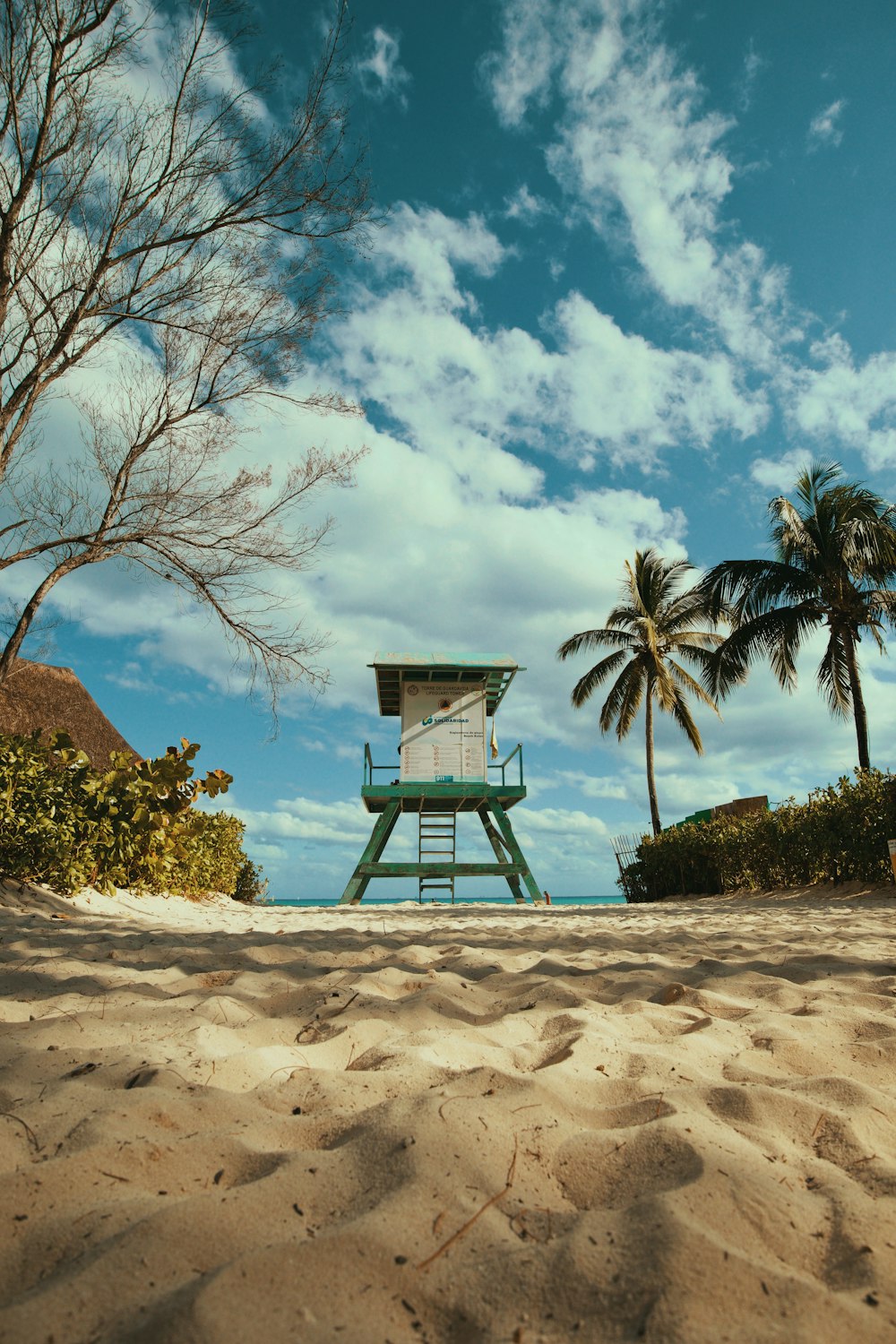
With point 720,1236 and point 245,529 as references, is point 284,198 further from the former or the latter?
point 720,1236

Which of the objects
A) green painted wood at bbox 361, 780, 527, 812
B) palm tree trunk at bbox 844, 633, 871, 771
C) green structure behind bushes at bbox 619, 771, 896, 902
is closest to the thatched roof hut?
green painted wood at bbox 361, 780, 527, 812

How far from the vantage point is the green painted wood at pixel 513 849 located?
44.8 ft

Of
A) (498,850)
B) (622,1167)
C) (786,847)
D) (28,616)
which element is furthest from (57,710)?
(622,1167)

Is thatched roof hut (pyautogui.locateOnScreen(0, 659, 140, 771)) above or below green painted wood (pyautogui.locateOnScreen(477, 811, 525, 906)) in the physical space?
above

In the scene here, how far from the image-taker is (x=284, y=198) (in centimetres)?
815

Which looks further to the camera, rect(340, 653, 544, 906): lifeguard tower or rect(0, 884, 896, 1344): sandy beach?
rect(340, 653, 544, 906): lifeguard tower

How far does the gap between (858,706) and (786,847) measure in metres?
5.11

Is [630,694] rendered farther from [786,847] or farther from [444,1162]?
[444,1162]

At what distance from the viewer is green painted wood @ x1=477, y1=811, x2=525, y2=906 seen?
14094mm

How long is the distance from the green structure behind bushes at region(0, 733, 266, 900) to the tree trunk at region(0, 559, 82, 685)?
0.81 metres

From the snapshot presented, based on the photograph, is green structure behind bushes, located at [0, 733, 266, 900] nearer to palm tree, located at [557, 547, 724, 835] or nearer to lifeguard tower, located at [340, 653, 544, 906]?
lifeguard tower, located at [340, 653, 544, 906]

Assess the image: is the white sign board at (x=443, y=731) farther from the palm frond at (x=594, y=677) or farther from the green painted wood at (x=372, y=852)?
the palm frond at (x=594, y=677)

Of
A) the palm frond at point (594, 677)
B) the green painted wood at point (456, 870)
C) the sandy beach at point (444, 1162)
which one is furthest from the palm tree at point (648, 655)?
the sandy beach at point (444, 1162)

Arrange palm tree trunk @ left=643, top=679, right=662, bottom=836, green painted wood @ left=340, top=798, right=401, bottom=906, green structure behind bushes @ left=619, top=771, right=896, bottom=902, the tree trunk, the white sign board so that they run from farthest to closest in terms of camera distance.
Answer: palm tree trunk @ left=643, top=679, right=662, bottom=836, the white sign board, green painted wood @ left=340, top=798, right=401, bottom=906, green structure behind bushes @ left=619, top=771, right=896, bottom=902, the tree trunk
